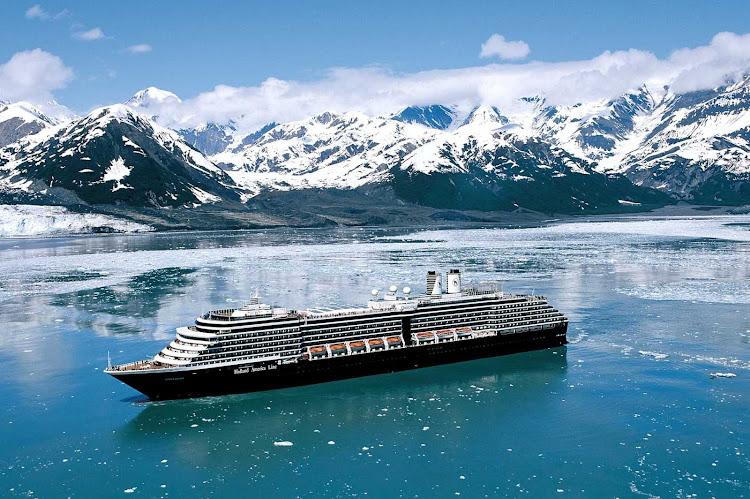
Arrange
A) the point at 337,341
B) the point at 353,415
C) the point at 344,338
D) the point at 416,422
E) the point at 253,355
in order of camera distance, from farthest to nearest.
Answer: the point at 344,338 → the point at 337,341 → the point at 253,355 → the point at 353,415 → the point at 416,422

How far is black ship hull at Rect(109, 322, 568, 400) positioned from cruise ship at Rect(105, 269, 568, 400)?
0.29ft

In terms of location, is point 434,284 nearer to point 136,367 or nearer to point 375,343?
point 375,343

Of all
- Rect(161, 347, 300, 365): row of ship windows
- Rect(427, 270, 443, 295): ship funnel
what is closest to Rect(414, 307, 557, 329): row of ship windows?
Rect(427, 270, 443, 295): ship funnel

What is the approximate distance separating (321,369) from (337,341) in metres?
3.82

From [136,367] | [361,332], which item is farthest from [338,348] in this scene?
[136,367]

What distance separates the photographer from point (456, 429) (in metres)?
56.8

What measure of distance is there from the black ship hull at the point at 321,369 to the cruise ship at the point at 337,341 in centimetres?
9

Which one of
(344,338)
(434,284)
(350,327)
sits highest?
(434,284)

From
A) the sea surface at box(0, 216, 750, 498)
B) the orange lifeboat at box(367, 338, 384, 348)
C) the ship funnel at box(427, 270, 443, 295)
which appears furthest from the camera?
the ship funnel at box(427, 270, 443, 295)

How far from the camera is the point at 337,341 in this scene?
71.8 m

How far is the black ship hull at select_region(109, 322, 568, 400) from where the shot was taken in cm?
6303

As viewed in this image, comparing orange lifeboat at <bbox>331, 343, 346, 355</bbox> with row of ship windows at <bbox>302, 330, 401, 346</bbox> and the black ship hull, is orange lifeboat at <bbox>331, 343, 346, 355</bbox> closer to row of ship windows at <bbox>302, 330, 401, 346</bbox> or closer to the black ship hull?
row of ship windows at <bbox>302, 330, 401, 346</bbox>

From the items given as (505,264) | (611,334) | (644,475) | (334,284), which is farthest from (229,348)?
(505,264)

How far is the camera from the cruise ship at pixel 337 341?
210ft
